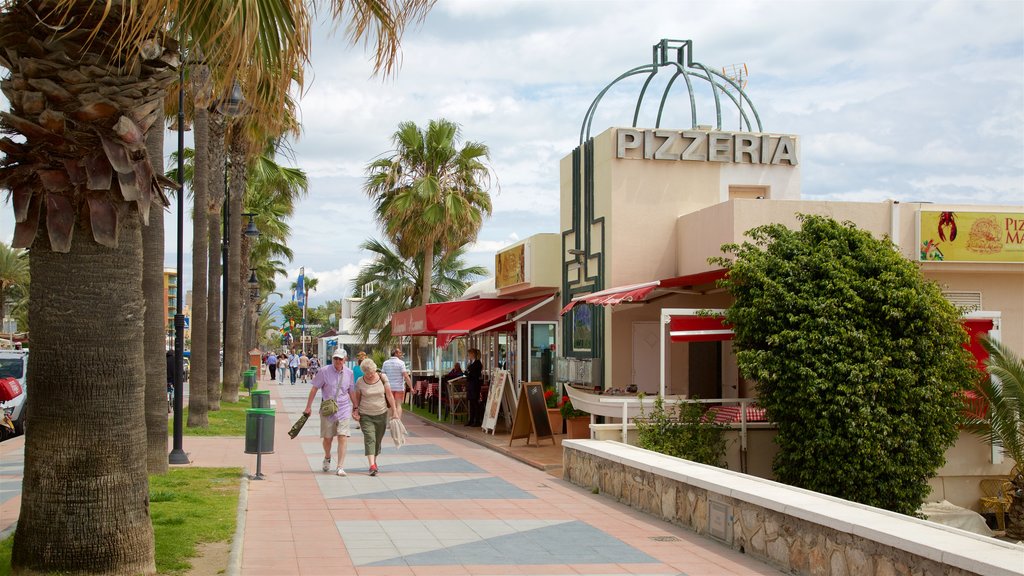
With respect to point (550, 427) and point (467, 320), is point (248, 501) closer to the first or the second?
point (550, 427)

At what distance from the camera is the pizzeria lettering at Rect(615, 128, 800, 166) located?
1981cm

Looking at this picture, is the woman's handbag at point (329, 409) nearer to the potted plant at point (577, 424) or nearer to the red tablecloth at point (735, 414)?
the red tablecloth at point (735, 414)

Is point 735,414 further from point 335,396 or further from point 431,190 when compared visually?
point 431,190

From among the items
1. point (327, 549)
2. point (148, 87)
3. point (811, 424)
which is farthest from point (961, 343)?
point (148, 87)

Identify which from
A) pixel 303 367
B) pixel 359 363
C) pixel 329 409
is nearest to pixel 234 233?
pixel 359 363

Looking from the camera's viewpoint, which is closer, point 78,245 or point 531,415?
point 78,245

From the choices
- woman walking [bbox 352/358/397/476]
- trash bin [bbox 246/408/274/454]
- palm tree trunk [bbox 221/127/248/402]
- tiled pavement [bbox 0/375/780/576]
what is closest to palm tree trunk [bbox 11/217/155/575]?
tiled pavement [bbox 0/375/780/576]

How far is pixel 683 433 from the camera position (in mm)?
14750

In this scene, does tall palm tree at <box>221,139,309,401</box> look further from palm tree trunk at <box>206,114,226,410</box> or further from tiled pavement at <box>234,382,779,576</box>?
tiled pavement at <box>234,382,779,576</box>

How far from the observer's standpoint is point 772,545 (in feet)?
29.1

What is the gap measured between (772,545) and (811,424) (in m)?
5.10

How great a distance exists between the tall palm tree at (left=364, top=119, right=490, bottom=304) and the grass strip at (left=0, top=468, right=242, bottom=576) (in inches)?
703

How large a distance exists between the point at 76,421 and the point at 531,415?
12.6 metres

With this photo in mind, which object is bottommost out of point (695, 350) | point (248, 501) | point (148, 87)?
point (248, 501)
